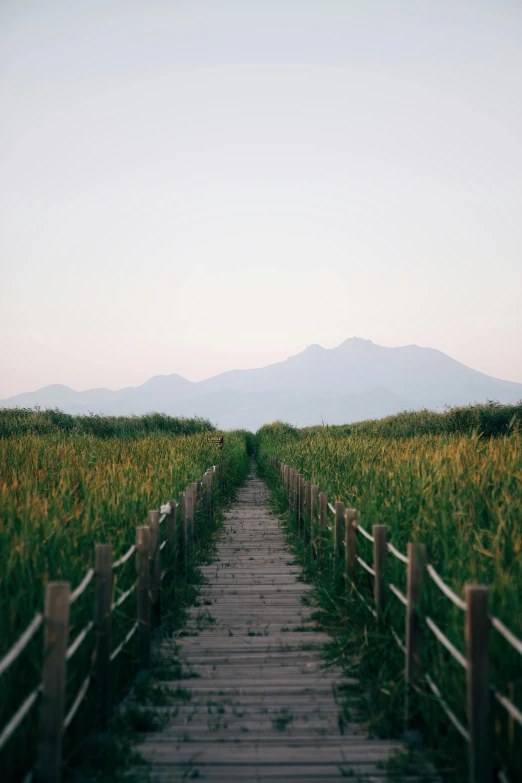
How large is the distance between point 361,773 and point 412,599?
1.09 m

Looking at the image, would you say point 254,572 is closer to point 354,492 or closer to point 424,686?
point 354,492

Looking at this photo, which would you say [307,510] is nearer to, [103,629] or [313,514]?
[313,514]

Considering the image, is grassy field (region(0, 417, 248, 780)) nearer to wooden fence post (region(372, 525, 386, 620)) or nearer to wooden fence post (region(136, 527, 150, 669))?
wooden fence post (region(136, 527, 150, 669))

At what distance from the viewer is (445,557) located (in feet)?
16.3

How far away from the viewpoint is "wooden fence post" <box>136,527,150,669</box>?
491 cm

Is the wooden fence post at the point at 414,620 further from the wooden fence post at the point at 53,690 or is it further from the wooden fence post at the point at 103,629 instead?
the wooden fence post at the point at 53,690

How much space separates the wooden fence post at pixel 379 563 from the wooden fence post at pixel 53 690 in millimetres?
2745

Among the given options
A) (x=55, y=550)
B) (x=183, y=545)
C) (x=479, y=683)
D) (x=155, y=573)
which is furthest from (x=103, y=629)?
(x=183, y=545)

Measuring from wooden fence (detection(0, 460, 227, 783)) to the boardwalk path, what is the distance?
47 centimetres

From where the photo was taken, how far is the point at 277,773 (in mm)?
3441

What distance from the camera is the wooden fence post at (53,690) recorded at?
9.87ft

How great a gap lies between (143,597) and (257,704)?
1.27 metres

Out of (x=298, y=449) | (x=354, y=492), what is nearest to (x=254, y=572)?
(x=354, y=492)

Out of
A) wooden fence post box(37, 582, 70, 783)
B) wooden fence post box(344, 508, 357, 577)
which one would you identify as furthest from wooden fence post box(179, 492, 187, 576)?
wooden fence post box(37, 582, 70, 783)
